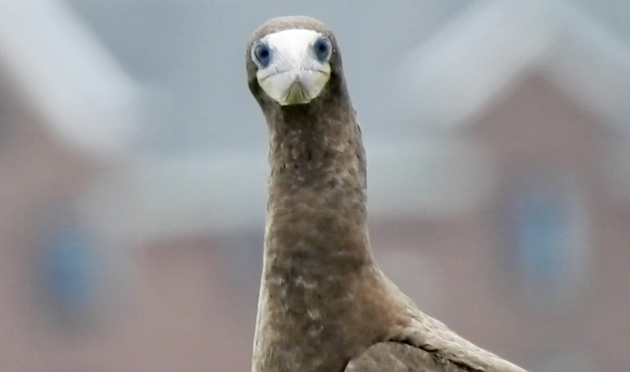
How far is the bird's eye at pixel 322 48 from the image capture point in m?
2.76

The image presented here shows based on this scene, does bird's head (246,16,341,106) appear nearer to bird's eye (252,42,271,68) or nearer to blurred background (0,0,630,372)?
bird's eye (252,42,271,68)

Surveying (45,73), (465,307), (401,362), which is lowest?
(401,362)

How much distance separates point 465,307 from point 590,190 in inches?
61.3

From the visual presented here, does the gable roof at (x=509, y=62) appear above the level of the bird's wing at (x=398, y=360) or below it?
above

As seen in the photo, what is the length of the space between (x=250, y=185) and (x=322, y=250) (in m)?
13.4

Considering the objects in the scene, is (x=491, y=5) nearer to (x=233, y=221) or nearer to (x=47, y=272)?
(x=233, y=221)

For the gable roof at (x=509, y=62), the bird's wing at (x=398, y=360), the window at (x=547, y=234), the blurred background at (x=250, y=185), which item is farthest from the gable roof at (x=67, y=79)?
the bird's wing at (x=398, y=360)

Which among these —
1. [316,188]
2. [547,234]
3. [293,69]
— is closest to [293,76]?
[293,69]

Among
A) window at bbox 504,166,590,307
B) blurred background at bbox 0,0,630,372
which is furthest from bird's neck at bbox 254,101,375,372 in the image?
window at bbox 504,166,590,307

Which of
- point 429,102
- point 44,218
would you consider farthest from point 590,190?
point 44,218

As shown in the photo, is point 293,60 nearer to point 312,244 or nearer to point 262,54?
point 262,54

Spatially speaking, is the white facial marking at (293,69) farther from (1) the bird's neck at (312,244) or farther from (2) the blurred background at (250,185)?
(2) the blurred background at (250,185)

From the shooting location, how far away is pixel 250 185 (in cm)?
1627

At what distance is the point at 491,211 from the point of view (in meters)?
17.0
